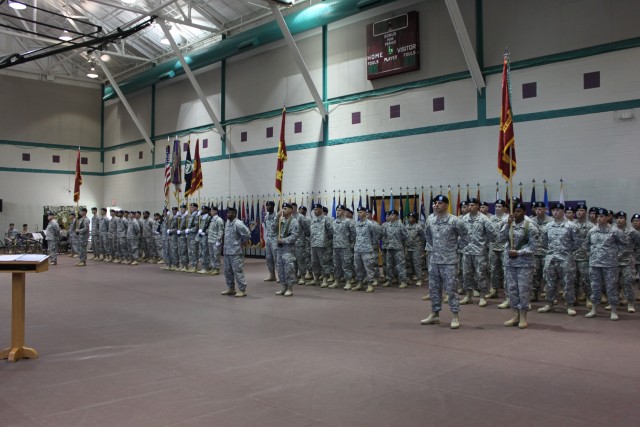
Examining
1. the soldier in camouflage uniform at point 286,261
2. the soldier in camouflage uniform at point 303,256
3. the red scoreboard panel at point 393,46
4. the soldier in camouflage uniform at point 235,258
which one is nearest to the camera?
the soldier in camouflage uniform at point 235,258

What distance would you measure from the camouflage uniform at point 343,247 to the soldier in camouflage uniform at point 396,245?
2.53 feet

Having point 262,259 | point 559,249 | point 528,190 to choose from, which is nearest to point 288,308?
point 559,249

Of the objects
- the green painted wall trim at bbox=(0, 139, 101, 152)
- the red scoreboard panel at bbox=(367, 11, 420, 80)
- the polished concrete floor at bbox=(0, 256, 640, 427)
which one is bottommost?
the polished concrete floor at bbox=(0, 256, 640, 427)

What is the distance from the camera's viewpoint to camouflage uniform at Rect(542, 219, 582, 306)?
7.85 m

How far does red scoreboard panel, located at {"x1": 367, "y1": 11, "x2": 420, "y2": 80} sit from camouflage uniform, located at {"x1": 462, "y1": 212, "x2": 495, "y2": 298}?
22.2 feet

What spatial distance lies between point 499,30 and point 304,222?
22.5ft

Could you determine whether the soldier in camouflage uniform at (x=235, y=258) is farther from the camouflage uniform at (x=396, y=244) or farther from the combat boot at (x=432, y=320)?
the combat boot at (x=432, y=320)

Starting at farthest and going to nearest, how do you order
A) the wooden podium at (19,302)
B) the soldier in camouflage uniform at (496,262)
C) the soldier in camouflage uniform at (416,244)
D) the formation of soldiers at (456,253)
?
the soldier in camouflage uniform at (416,244)
the soldier in camouflage uniform at (496,262)
the formation of soldiers at (456,253)
the wooden podium at (19,302)

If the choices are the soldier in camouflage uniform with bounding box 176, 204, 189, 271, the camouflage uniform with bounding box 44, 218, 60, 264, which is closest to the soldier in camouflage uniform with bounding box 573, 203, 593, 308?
the soldier in camouflage uniform with bounding box 176, 204, 189, 271

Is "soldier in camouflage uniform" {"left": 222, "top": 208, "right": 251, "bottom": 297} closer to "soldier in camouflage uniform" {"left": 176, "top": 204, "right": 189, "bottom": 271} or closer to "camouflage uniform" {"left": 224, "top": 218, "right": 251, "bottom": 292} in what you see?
"camouflage uniform" {"left": 224, "top": 218, "right": 251, "bottom": 292}

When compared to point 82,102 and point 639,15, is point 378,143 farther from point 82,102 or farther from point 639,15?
point 82,102

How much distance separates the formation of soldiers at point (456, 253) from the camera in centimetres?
690

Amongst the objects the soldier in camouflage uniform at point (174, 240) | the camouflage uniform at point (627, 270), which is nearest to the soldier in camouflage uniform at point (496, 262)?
the camouflage uniform at point (627, 270)

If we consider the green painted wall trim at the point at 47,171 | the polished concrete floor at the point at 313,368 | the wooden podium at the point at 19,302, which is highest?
the green painted wall trim at the point at 47,171
